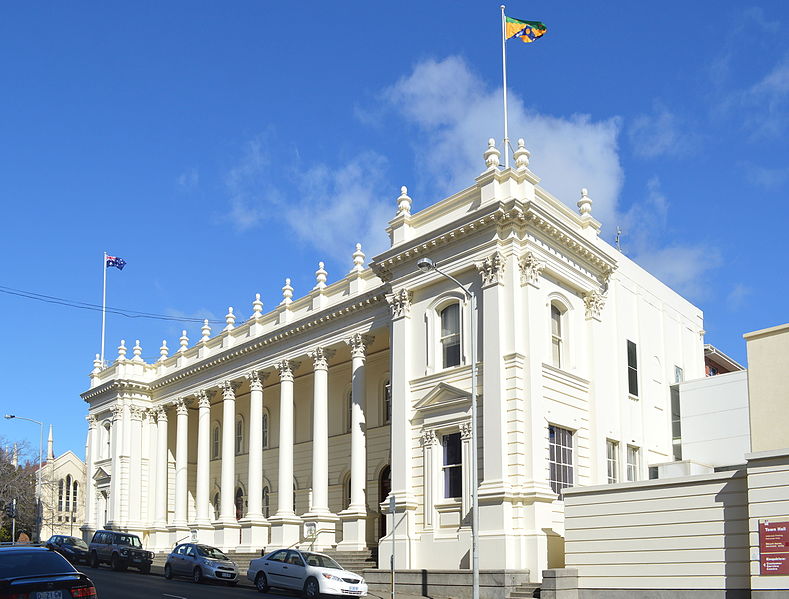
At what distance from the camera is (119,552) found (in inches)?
1457

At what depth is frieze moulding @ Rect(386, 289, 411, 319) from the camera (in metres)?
31.2

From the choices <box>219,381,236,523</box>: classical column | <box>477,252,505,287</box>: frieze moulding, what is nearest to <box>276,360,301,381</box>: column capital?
<box>219,381,236,523</box>: classical column

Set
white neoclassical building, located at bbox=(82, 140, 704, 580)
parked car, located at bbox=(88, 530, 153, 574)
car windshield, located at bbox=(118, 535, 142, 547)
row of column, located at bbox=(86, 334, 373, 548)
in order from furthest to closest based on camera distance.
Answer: car windshield, located at bbox=(118, 535, 142, 547) < parked car, located at bbox=(88, 530, 153, 574) < row of column, located at bbox=(86, 334, 373, 548) < white neoclassical building, located at bbox=(82, 140, 704, 580)

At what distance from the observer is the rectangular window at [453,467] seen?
93.5 ft

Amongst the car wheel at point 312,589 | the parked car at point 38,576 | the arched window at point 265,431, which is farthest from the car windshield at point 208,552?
the parked car at point 38,576

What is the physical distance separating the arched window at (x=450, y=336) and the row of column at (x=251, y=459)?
5.77 meters

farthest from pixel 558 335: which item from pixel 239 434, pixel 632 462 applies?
pixel 239 434

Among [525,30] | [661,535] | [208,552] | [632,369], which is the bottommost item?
[208,552]

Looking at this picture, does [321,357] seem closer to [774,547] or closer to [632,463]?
[632,463]

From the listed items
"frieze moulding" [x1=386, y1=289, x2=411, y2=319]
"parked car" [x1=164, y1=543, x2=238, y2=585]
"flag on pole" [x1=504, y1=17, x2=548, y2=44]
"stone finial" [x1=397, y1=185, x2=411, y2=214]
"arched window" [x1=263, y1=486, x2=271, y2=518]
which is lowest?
"parked car" [x1=164, y1=543, x2=238, y2=585]

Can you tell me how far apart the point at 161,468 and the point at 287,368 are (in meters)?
14.6

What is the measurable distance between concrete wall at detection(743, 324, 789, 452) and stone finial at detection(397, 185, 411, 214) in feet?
48.3

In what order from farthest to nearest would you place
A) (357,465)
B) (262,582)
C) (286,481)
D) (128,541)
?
(286,481)
(128,541)
(357,465)
(262,582)

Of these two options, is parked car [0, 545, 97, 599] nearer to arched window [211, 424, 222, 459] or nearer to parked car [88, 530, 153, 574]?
parked car [88, 530, 153, 574]
